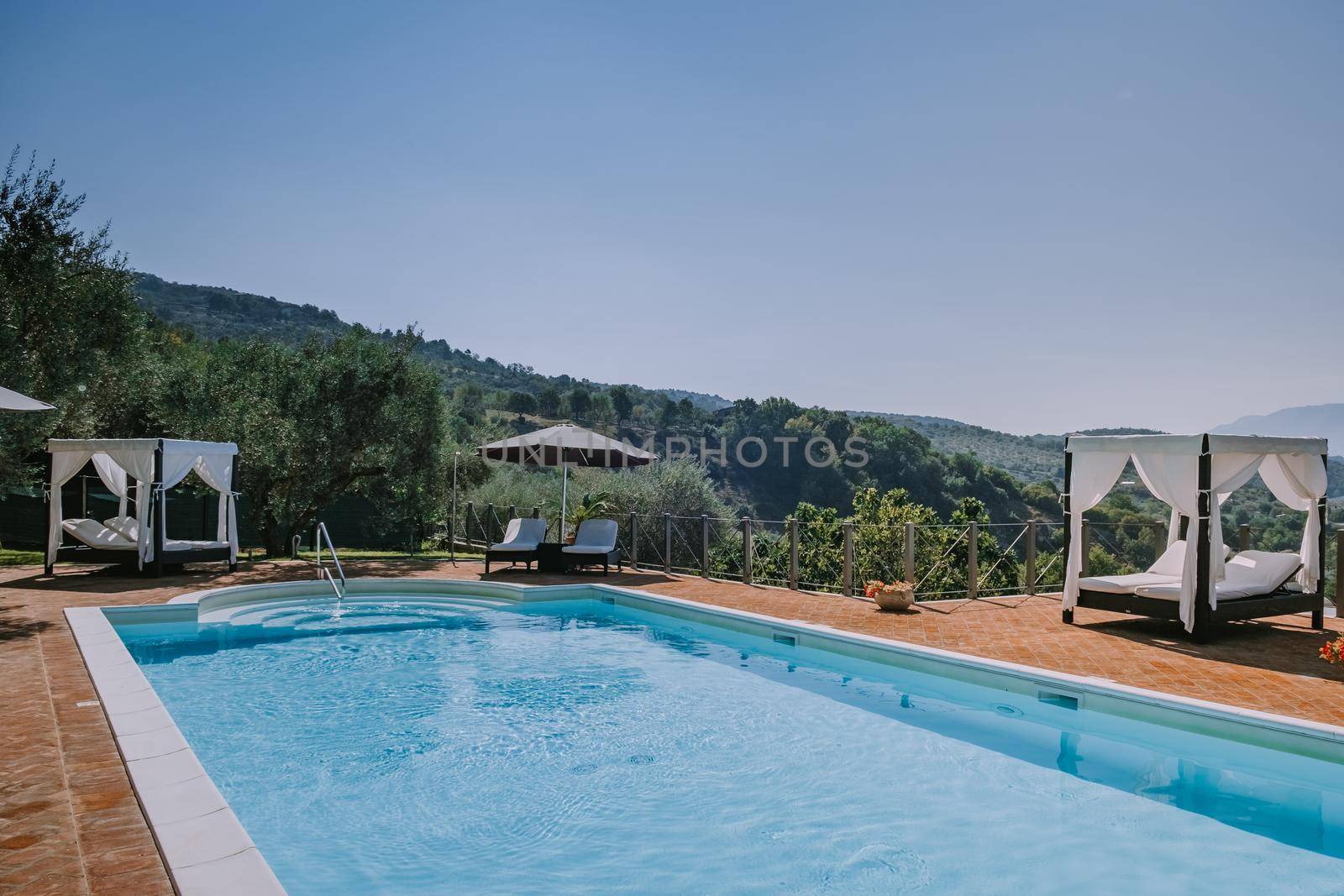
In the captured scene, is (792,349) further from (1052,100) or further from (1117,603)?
(1117,603)

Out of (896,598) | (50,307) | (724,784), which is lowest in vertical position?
(724,784)

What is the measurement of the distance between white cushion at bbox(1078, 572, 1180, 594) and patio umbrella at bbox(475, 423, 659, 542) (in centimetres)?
664

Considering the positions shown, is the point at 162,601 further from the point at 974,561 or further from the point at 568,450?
the point at 974,561

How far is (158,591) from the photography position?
9.75 meters

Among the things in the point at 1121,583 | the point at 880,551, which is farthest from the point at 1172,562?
the point at 880,551

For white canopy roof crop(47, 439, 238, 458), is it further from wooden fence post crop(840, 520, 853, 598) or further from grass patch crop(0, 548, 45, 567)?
wooden fence post crop(840, 520, 853, 598)

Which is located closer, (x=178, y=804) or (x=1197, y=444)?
(x=178, y=804)

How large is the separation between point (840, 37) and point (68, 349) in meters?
Result: 12.6

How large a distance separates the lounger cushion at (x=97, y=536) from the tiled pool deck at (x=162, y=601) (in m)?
0.45

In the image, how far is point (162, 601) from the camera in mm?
8930

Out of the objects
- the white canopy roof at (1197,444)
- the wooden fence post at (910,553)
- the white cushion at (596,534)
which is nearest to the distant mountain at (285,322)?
the white cushion at (596,534)

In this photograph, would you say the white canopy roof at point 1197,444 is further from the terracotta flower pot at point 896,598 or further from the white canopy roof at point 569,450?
the white canopy roof at point 569,450

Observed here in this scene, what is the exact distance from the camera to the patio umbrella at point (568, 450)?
12328mm

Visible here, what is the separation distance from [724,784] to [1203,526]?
5.50 metres
